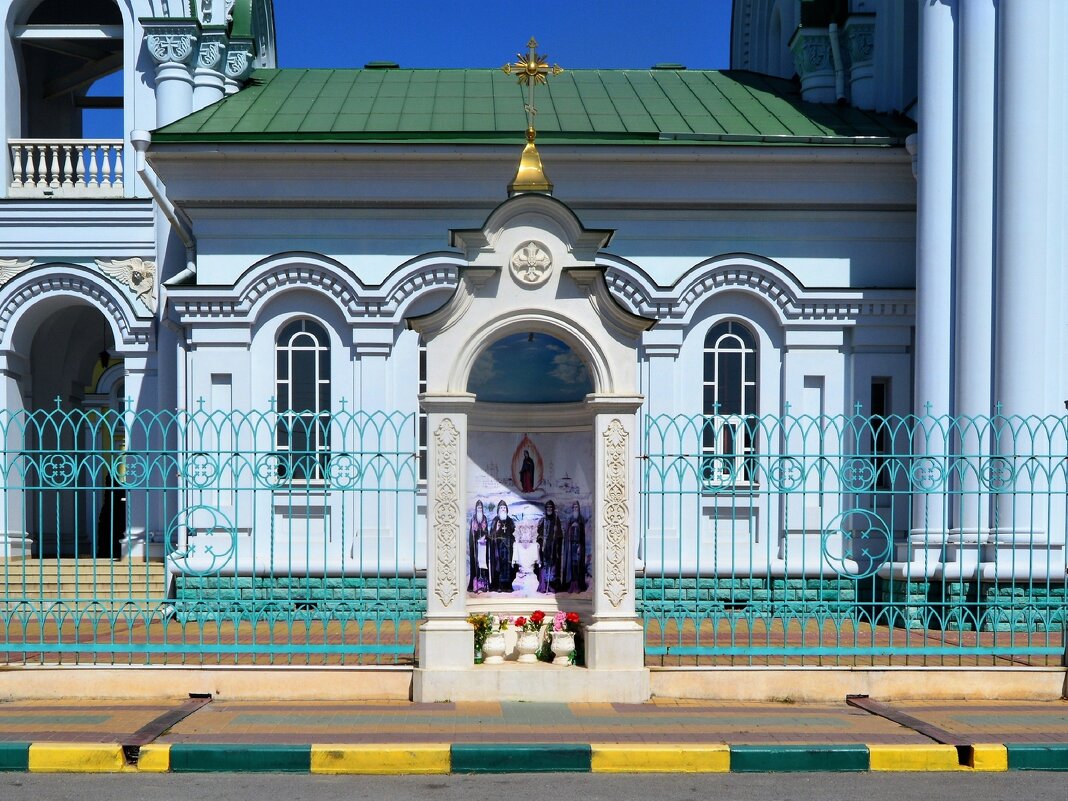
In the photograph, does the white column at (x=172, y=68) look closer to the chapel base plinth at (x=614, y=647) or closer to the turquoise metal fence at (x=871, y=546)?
the turquoise metal fence at (x=871, y=546)

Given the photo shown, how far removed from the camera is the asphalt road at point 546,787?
766cm

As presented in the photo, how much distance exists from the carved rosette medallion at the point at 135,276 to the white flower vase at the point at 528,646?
9984 mm

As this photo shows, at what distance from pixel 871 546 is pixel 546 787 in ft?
29.5

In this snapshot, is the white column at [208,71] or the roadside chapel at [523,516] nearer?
the roadside chapel at [523,516]

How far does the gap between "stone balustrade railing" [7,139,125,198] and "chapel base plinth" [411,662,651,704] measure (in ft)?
36.7

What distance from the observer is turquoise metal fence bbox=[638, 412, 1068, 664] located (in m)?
10.5

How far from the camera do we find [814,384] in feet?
53.2

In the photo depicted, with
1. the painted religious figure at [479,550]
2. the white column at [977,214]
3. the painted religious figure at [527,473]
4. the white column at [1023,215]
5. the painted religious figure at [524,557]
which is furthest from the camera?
the white column at [977,214]

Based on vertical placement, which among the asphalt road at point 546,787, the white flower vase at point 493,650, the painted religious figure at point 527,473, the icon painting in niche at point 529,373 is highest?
the icon painting in niche at point 529,373

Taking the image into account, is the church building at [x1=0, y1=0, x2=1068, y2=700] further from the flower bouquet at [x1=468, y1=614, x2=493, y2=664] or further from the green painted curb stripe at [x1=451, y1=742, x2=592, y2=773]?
the green painted curb stripe at [x1=451, y1=742, x2=592, y2=773]

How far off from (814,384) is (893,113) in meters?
3.95

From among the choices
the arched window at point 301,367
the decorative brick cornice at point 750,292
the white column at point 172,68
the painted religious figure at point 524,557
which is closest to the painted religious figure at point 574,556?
the painted religious figure at point 524,557

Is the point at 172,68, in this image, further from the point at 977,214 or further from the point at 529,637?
the point at 529,637

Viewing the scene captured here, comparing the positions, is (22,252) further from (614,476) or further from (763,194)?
(614,476)
